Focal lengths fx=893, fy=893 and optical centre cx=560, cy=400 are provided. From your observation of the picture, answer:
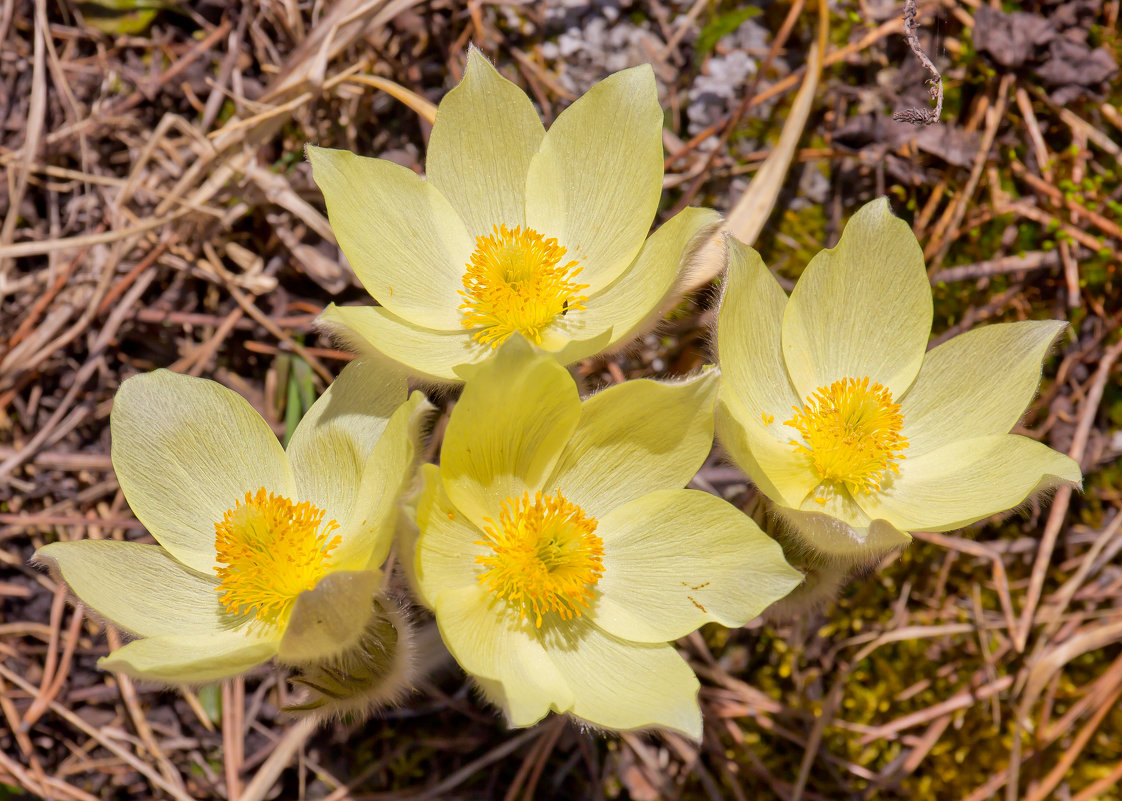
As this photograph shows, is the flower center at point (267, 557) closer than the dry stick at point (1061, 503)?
Yes

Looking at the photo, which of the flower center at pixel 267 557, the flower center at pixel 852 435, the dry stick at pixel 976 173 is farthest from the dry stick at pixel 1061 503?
the flower center at pixel 267 557

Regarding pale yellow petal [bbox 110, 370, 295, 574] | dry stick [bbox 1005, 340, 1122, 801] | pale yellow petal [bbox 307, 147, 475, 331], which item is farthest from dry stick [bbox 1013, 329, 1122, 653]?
pale yellow petal [bbox 110, 370, 295, 574]

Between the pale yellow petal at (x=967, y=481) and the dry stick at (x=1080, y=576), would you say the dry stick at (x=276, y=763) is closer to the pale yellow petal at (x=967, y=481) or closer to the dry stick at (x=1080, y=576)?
the pale yellow petal at (x=967, y=481)

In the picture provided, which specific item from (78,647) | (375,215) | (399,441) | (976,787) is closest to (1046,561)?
(976,787)

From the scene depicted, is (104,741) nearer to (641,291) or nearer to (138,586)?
(138,586)

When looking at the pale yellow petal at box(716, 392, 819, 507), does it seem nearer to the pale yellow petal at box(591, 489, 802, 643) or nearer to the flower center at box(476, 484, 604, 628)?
the pale yellow petal at box(591, 489, 802, 643)

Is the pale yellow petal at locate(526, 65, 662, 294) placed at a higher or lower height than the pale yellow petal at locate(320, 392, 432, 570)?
higher
